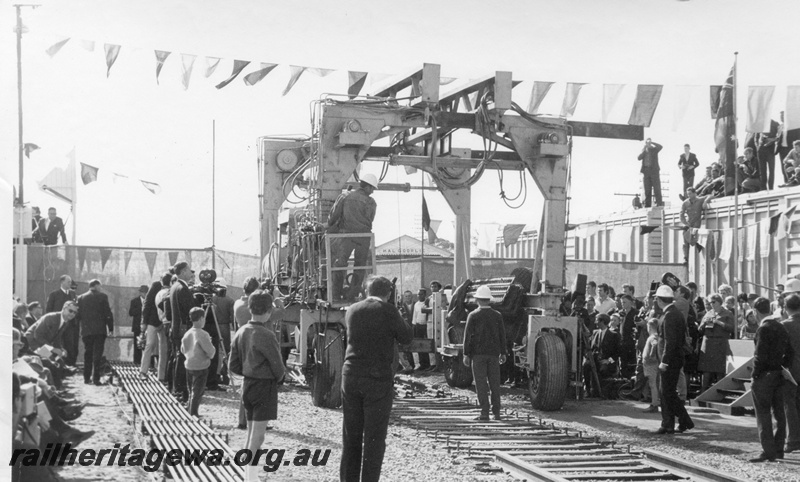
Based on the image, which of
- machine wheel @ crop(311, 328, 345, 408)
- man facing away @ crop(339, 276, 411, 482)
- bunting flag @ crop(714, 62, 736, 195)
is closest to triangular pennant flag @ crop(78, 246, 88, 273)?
man facing away @ crop(339, 276, 411, 482)

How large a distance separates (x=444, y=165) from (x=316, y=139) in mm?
2131

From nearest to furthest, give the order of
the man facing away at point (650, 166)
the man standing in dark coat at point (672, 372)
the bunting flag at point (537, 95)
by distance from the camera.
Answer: the man standing in dark coat at point (672, 372) < the man facing away at point (650, 166) < the bunting flag at point (537, 95)

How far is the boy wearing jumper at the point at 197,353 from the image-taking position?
8789mm

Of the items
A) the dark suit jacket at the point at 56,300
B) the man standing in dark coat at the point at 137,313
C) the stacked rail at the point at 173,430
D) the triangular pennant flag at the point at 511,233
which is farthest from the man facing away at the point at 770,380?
the triangular pennant flag at the point at 511,233

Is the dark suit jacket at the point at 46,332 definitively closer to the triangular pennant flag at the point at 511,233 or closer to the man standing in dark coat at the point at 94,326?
the man standing in dark coat at the point at 94,326

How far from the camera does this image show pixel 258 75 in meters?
8.52

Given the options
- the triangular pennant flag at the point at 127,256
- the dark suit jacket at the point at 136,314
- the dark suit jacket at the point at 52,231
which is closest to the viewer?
the dark suit jacket at the point at 52,231

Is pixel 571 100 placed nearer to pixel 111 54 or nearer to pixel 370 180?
pixel 370 180

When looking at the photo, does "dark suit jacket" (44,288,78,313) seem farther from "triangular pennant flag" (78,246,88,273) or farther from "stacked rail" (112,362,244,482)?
"stacked rail" (112,362,244,482)

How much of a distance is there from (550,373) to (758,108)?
11.4 ft

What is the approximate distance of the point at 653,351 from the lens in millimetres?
10859

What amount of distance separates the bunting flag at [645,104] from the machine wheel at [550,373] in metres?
2.64

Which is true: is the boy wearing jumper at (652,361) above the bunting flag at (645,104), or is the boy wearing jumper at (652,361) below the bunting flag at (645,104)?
below

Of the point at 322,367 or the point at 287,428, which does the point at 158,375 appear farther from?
the point at 287,428
